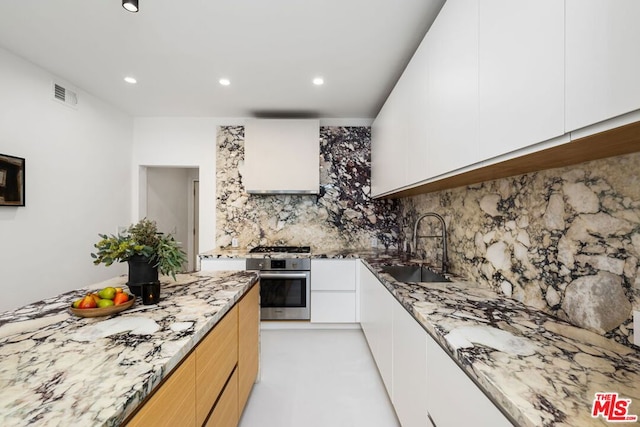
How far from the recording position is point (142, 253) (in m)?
1.18

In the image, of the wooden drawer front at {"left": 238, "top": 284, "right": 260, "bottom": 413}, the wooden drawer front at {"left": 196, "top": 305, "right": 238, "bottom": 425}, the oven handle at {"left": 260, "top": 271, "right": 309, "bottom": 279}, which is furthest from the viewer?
the oven handle at {"left": 260, "top": 271, "right": 309, "bottom": 279}

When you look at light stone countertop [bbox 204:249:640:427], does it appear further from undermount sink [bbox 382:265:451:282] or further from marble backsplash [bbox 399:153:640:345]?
undermount sink [bbox 382:265:451:282]

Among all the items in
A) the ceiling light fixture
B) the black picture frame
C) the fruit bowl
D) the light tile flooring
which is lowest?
the light tile flooring

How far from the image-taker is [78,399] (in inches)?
23.0

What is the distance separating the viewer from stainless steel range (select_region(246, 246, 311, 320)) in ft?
9.46

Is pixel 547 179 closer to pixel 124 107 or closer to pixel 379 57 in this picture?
pixel 379 57

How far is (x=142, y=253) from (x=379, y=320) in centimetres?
161

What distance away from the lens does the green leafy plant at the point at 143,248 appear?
118 cm

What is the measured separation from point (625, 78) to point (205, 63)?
2.54 m

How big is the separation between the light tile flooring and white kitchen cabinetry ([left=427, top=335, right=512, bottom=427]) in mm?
872

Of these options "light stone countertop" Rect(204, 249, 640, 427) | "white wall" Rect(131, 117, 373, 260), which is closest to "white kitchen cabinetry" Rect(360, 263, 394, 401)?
"light stone countertop" Rect(204, 249, 640, 427)

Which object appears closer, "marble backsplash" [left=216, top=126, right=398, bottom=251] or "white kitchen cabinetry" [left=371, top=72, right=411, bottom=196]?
"white kitchen cabinetry" [left=371, top=72, right=411, bottom=196]

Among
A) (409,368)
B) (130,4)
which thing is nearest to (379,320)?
(409,368)

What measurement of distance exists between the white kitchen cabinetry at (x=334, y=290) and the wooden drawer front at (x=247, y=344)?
3.38 feet
